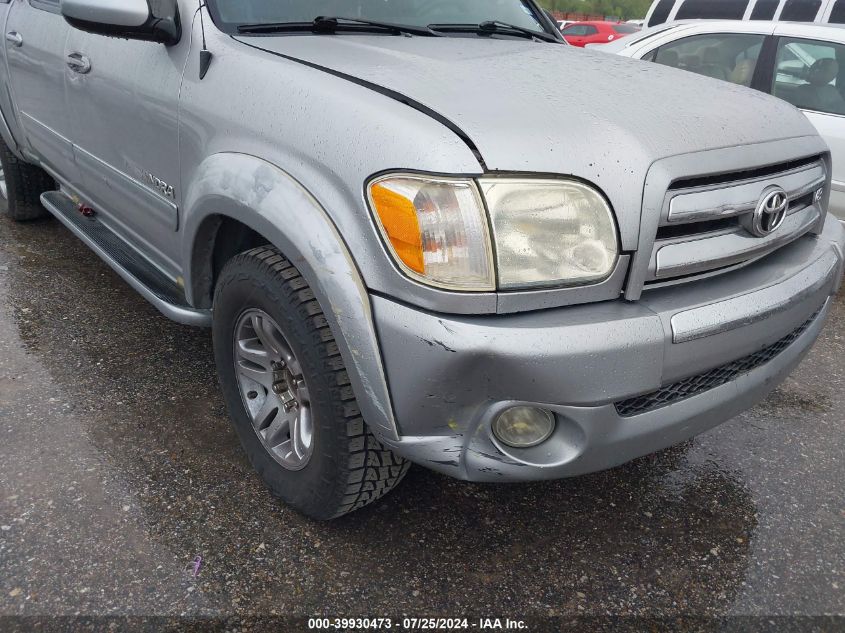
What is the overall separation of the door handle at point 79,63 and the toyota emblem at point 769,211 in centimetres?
243

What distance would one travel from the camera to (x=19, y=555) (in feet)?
6.51

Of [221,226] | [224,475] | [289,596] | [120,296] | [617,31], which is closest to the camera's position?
[289,596]

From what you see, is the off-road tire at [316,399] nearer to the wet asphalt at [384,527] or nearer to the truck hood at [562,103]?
the wet asphalt at [384,527]

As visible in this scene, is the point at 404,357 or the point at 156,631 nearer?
the point at 404,357

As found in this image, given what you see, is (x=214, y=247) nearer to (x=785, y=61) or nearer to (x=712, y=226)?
(x=712, y=226)

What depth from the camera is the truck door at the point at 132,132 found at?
7.55 ft

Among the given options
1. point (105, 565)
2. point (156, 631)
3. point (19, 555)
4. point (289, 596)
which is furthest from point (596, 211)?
point (19, 555)

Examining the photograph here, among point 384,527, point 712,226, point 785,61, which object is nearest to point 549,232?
point 712,226

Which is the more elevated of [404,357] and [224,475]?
[404,357]

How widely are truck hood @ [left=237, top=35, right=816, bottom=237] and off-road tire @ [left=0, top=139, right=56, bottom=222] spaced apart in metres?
3.03

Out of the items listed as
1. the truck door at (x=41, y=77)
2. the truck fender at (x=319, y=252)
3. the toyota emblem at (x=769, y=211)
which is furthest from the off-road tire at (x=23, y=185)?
the toyota emblem at (x=769, y=211)

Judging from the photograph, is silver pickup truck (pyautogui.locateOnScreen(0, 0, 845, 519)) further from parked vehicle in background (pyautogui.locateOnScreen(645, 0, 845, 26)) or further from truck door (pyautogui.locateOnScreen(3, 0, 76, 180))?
parked vehicle in background (pyautogui.locateOnScreen(645, 0, 845, 26))

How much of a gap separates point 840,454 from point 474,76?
197cm

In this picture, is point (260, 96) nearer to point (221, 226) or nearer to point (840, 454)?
point (221, 226)
